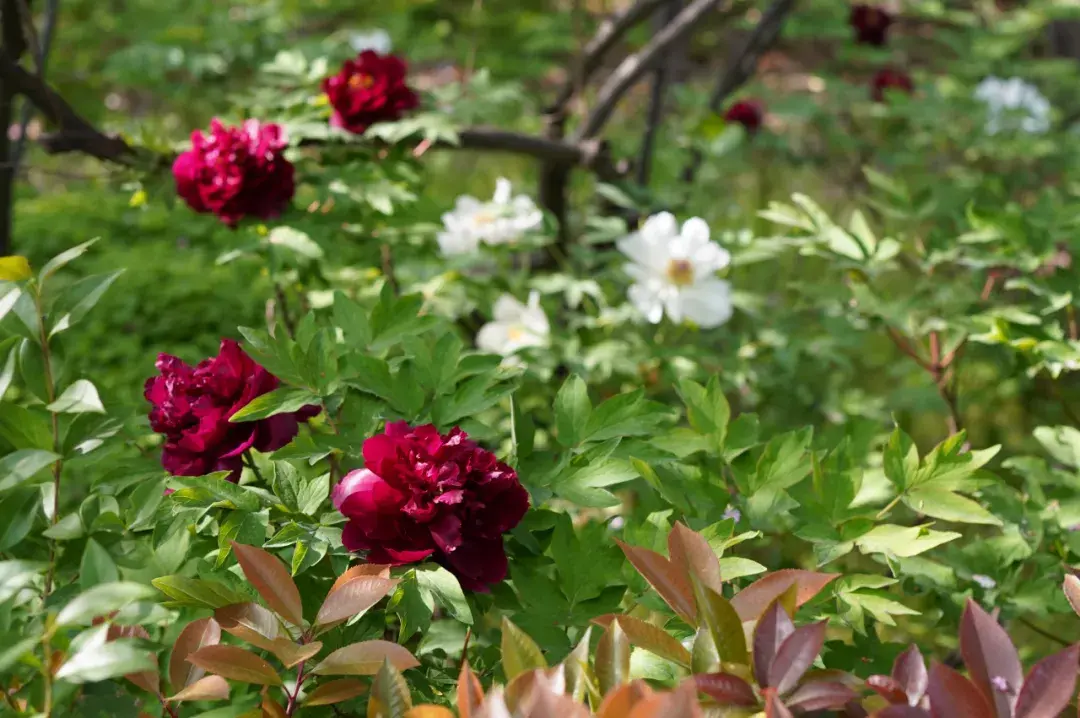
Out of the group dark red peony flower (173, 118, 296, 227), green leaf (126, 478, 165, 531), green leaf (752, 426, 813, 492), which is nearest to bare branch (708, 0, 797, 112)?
dark red peony flower (173, 118, 296, 227)

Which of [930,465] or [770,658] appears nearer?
[770,658]

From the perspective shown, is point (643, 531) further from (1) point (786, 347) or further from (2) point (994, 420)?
(2) point (994, 420)

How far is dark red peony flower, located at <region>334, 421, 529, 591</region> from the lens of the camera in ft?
2.92

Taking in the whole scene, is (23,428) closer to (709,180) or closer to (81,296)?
(81,296)

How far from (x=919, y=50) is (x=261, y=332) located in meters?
6.28

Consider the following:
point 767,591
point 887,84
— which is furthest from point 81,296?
point 887,84

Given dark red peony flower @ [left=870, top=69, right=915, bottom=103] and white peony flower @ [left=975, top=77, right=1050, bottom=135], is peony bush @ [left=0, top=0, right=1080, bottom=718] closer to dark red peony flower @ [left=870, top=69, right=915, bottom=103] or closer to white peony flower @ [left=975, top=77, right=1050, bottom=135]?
white peony flower @ [left=975, top=77, right=1050, bottom=135]

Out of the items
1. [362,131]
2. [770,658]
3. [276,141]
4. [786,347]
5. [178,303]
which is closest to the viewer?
[770,658]

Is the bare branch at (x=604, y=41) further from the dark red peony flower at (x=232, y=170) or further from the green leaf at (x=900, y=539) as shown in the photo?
the green leaf at (x=900, y=539)

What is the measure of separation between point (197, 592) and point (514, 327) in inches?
49.6

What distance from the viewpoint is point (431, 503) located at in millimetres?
890

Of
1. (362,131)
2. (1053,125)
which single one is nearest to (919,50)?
(1053,125)

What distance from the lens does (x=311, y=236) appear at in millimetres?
1668

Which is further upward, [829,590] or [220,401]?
[220,401]
